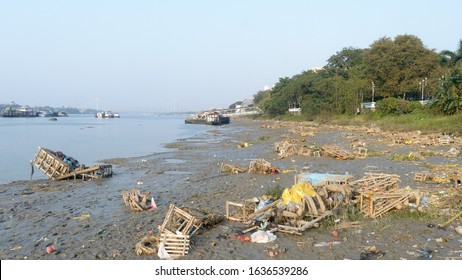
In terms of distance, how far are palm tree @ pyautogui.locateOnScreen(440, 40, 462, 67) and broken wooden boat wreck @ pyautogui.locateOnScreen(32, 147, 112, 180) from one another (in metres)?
61.9

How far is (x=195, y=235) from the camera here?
8727 mm

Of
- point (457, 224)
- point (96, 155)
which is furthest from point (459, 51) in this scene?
point (457, 224)

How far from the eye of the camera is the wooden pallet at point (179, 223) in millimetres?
8156

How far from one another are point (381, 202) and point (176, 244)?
538cm

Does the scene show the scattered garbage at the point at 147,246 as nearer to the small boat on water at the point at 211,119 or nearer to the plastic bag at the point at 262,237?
the plastic bag at the point at 262,237

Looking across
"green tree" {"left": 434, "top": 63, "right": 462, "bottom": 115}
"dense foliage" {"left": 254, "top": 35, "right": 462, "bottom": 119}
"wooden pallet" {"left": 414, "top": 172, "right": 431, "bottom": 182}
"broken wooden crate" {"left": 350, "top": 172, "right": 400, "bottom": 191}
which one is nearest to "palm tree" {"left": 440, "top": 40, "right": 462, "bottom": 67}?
"dense foliage" {"left": 254, "top": 35, "right": 462, "bottom": 119}

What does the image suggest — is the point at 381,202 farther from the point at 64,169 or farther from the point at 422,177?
the point at 64,169

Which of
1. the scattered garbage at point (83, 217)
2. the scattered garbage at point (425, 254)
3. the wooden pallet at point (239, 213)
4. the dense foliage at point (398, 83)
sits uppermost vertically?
the dense foliage at point (398, 83)

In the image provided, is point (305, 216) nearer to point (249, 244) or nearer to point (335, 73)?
point (249, 244)

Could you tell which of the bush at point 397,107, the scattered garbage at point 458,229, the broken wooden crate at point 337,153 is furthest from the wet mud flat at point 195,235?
the bush at point 397,107

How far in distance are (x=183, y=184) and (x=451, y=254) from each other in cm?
1092

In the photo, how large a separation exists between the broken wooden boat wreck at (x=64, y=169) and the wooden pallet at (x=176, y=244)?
1128 cm
